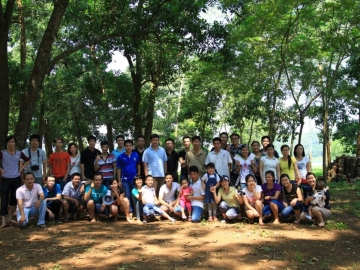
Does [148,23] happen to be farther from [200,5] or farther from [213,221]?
[213,221]

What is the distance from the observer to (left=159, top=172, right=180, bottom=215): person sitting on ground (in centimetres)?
750

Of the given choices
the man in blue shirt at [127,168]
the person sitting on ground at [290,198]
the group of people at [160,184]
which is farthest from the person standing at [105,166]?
the person sitting on ground at [290,198]

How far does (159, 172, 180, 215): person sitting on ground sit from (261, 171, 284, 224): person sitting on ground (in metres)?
1.75

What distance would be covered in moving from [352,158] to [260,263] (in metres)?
13.0

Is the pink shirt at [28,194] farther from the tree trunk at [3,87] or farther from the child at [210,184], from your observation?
the child at [210,184]

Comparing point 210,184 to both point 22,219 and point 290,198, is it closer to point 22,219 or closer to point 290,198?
point 290,198

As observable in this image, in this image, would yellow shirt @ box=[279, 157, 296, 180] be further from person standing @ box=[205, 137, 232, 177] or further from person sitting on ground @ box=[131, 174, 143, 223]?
person sitting on ground @ box=[131, 174, 143, 223]

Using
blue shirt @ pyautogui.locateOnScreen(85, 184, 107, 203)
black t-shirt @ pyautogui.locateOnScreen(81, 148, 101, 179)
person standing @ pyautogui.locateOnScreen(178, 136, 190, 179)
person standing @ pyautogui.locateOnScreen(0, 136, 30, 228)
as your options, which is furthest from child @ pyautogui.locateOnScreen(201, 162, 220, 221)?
person standing @ pyautogui.locateOnScreen(0, 136, 30, 228)

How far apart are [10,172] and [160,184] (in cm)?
297

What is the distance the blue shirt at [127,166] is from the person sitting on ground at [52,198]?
129cm

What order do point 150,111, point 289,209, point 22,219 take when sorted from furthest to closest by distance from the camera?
1. point 150,111
2. point 289,209
3. point 22,219

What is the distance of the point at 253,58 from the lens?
14562 mm

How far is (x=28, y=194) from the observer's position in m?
6.64

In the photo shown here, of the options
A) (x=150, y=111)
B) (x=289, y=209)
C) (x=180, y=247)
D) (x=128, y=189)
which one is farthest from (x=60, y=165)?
(x=150, y=111)
